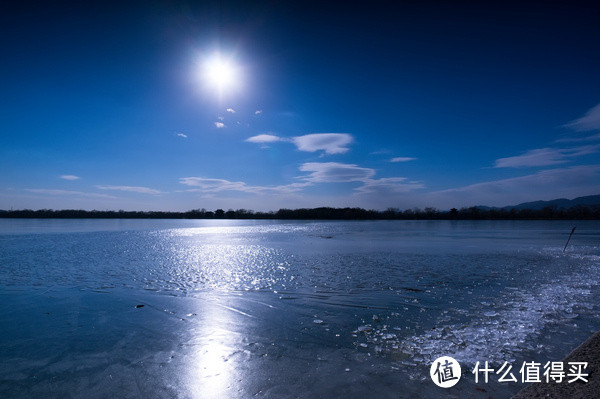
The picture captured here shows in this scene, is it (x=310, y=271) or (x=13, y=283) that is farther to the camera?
(x=310, y=271)

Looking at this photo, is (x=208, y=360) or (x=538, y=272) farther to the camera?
(x=538, y=272)

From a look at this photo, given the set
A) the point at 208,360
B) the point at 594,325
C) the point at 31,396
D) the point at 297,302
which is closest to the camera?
the point at 31,396

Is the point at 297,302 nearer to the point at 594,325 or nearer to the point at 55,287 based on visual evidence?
the point at 594,325

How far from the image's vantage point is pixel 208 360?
4.39 metres

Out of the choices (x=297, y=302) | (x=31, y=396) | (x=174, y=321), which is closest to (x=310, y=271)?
(x=297, y=302)

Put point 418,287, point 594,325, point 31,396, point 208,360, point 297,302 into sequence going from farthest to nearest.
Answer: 1. point 418,287
2. point 297,302
3. point 594,325
4. point 208,360
5. point 31,396

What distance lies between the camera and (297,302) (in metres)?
7.43

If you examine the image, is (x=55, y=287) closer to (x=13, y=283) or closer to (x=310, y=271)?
(x=13, y=283)

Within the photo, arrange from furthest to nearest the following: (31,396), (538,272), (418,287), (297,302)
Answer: (538,272), (418,287), (297,302), (31,396)

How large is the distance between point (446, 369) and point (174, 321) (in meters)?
4.93

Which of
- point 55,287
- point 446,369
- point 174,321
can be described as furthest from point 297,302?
point 55,287

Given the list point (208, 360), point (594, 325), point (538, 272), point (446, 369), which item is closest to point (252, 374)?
point (208, 360)

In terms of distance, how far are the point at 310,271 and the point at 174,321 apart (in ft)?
20.3

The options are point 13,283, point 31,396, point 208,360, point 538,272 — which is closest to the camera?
point 31,396
